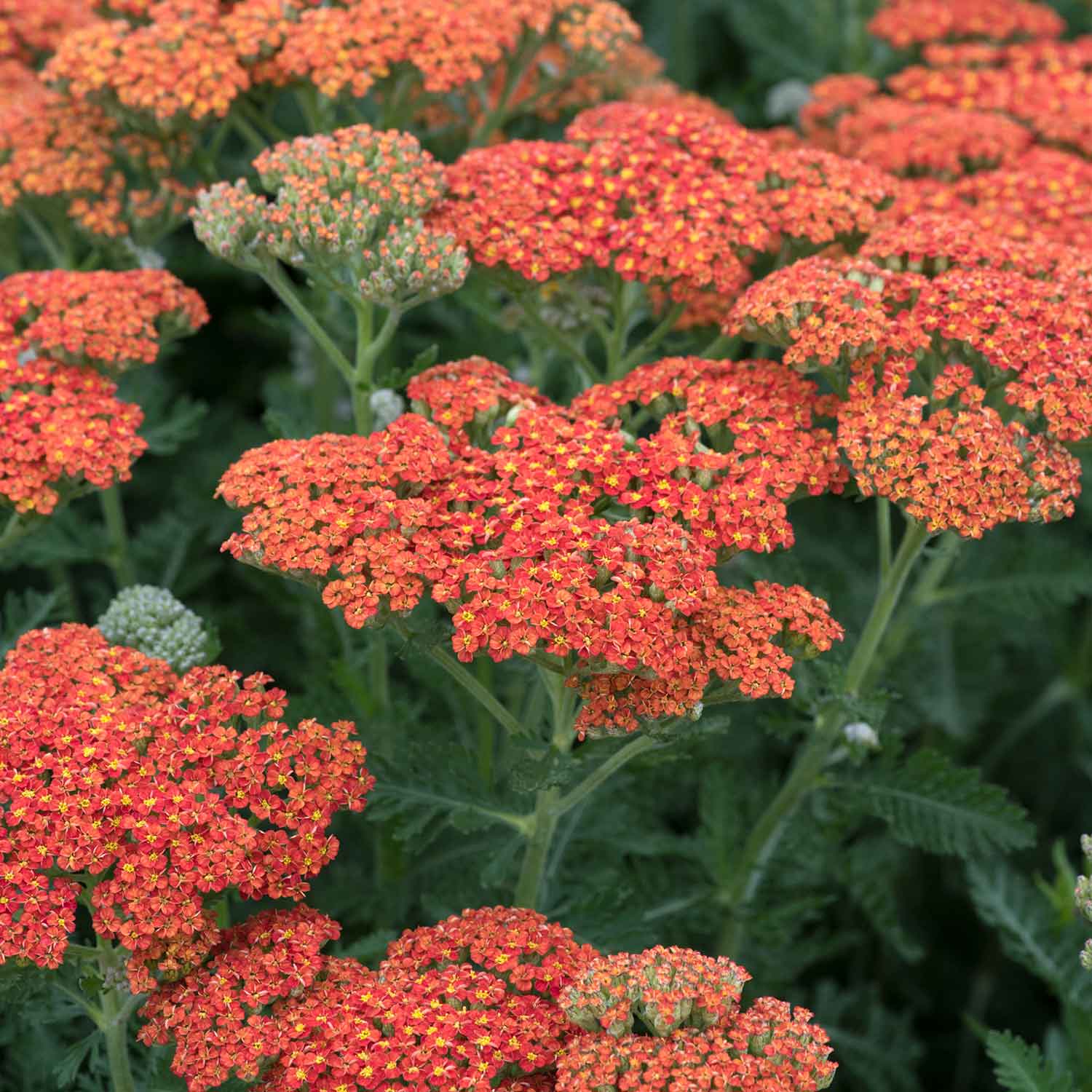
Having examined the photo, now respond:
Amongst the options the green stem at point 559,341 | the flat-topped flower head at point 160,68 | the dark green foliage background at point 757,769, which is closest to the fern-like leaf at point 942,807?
the dark green foliage background at point 757,769

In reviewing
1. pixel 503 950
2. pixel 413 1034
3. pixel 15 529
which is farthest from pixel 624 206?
pixel 413 1034

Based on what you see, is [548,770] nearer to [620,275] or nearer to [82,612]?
[620,275]

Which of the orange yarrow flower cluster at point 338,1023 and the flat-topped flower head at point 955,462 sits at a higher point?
the flat-topped flower head at point 955,462

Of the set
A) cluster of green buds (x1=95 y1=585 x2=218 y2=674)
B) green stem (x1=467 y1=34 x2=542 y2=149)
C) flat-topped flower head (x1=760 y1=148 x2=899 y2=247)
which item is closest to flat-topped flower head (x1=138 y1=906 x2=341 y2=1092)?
cluster of green buds (x1=95 y1=585 x2=218 y2=674)

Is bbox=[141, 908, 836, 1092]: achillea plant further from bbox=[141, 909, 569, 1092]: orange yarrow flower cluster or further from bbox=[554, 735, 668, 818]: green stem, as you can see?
bbox=[554, 735, 668, 818]: green stem

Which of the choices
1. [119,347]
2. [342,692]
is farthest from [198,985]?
[119,347]

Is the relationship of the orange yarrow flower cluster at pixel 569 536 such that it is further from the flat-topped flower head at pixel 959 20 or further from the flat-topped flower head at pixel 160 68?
the flat-topped flower head at pixel 959 20

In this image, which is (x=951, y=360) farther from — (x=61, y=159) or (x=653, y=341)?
(x=61, y=159)
